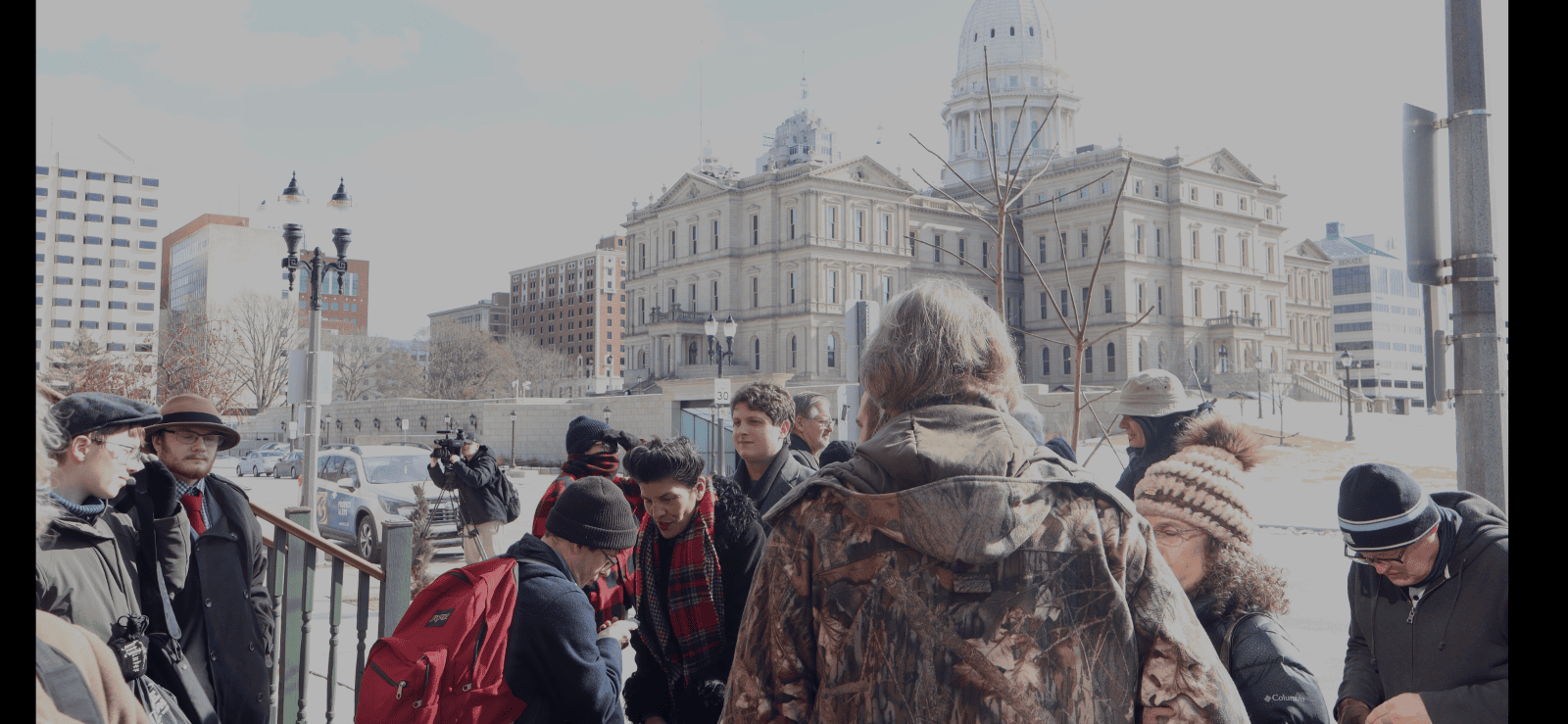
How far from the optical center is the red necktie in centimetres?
393

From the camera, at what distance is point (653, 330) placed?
69375mm

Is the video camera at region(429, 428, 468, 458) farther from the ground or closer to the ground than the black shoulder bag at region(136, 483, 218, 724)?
farther from the ground

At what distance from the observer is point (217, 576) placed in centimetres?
377

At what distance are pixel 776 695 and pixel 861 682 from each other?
0.18 m

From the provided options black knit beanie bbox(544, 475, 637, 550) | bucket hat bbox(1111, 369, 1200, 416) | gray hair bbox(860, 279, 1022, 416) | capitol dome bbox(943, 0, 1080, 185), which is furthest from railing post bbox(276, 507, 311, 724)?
Answer: capitol dome bbox(943, 0, 1080, 185)

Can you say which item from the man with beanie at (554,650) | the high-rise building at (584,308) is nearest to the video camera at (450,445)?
the man with beanie at (554,650)

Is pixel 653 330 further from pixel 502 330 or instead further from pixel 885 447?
pixel 502 330

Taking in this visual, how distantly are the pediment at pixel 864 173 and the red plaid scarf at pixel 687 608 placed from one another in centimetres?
6302

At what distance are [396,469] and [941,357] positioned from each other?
48.6 feet

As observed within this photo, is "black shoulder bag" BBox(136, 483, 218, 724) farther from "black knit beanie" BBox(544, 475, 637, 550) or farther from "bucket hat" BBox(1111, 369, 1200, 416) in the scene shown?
"bucket hat" BBox(1111, 369, 1200, 416)

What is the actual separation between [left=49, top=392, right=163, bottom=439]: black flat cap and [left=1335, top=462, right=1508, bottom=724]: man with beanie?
3.80 m

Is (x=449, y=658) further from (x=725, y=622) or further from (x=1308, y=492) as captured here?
(x=1308, y=492)

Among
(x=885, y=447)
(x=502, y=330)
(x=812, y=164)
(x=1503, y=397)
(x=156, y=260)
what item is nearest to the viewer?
(x=885, y=447)
